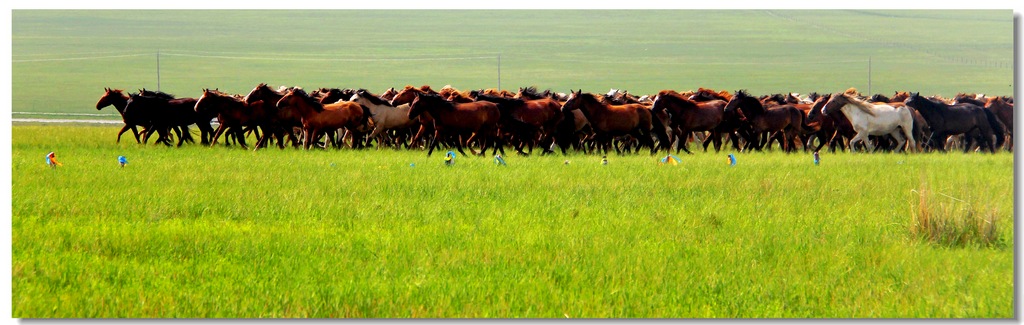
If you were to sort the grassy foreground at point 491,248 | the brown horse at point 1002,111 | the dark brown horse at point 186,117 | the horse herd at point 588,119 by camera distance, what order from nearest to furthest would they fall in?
the grassy foreground at point 491,248, the horse herd at point 588,119, the brown horse at point 1002,111, the dark brown horse at point 186,117

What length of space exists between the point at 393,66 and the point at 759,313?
7485 centimetres

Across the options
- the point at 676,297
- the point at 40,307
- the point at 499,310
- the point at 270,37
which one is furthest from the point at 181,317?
the point at 270,37

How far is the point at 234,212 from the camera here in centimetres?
1081

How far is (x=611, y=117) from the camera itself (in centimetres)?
2267

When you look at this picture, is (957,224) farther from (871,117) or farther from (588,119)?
(871,117)

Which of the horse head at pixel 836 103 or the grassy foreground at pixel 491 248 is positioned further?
the horse head at pixel 836 103

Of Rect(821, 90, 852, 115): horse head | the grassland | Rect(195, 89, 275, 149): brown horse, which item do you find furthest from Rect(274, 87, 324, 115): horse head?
the grassland

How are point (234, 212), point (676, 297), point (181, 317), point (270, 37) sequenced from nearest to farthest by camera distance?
point (181, 317) → point (676, 297) → point (234, 212) → point (270, 37)

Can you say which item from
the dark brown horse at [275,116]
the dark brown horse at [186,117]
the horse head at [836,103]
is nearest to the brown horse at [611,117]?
the horse head at [836,103]

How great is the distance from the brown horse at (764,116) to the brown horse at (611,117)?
187 cm

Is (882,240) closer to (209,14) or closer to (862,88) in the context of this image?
(862,88)

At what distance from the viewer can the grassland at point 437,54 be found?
6109 centimetres

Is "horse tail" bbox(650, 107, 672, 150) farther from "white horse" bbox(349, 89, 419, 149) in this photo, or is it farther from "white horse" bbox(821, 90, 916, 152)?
"white horse" bbox(349, 89, 419, 149)

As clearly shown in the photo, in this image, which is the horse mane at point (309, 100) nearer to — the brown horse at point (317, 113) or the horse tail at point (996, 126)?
the brown horse at point (317, 113)
